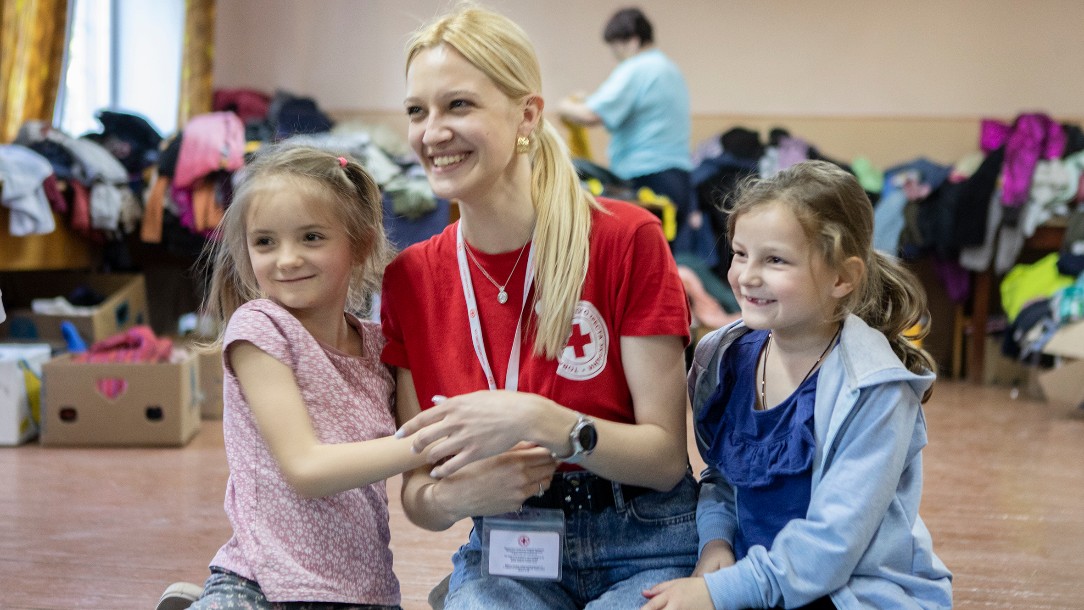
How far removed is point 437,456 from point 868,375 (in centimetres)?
54

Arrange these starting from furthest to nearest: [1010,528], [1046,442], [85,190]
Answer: [85,190]
[1046,442]
[1010,528]

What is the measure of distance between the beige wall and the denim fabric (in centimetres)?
537

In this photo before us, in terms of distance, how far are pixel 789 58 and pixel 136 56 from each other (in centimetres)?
419

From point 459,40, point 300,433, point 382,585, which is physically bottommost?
point 382,585

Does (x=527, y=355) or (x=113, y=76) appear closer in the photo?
(x=527, y=355)

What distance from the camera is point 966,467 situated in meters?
3.19

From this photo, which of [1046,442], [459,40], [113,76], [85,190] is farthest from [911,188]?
[113,76]

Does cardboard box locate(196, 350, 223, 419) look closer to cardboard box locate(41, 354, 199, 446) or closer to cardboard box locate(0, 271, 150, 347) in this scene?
cardboard box locate(41, 354, 199, 446)

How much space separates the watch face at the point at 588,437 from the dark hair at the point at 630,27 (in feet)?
12.1

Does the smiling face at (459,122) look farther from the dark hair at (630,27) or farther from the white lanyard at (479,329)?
the dark hair at (630,27)

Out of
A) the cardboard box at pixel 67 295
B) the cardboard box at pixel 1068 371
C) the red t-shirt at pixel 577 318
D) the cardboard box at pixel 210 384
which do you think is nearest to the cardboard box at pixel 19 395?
the cardboard box at pixel 210 384

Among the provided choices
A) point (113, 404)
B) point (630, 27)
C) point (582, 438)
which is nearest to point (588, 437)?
point (582, 438)

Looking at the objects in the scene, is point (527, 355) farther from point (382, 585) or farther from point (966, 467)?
point (966, 467)

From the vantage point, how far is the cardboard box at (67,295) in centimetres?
441
